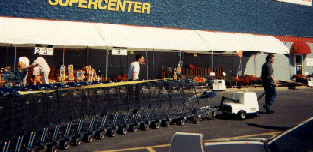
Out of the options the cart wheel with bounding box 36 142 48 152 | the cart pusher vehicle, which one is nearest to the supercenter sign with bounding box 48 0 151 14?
the cart pusher vehicle

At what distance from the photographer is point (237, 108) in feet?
28.8

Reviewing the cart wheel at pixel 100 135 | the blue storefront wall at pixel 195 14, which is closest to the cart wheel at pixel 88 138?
the cart wheel at pixel 100 135

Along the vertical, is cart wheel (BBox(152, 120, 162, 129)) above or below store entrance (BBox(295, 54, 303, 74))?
below

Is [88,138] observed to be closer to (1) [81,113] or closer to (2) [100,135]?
(2) [100,135]

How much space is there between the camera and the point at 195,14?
23.4 meters

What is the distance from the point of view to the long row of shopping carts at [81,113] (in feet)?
15.7

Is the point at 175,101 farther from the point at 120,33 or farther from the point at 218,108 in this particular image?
the point at 120,33

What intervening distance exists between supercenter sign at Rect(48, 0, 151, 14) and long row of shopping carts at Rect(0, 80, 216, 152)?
13.4m

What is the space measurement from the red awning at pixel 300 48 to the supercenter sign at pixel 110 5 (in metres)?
13.5

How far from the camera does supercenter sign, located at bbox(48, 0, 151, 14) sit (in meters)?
18.8

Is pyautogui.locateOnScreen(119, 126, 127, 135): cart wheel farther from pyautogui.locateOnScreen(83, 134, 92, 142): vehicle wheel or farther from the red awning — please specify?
the red awning

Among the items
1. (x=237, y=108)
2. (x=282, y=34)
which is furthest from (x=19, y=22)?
(x=282, y=34)

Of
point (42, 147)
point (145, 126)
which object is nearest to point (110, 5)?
point (145, 126)

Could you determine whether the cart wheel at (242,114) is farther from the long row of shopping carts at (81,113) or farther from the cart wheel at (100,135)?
the cart wheel at (100,135)
